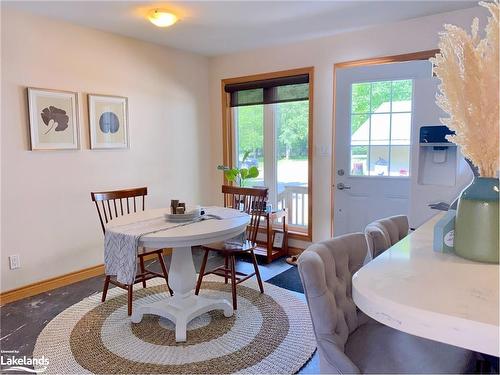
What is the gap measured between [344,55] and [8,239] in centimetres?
347

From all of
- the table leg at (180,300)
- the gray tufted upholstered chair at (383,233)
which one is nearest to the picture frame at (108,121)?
the table leg at (180,300)

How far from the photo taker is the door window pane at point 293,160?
4.07 meters

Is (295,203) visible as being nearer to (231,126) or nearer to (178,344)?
(231,126)

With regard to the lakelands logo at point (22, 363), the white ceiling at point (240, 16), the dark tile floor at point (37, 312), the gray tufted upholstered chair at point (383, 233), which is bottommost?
the lakelands logo at point (22, 363)

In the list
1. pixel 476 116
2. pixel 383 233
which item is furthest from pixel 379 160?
pixel 476 116

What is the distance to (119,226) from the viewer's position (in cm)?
233

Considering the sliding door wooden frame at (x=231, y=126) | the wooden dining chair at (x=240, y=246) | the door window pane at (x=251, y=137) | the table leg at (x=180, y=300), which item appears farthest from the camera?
the door window pane at (x=251, y=137)

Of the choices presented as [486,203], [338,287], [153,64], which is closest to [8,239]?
[153,64]

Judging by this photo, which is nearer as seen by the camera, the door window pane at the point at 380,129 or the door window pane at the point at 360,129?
the door window pane at the point at 380,129

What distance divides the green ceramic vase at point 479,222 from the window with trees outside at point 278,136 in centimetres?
290

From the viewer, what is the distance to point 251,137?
14.7 ft

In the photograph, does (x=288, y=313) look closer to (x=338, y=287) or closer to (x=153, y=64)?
(x=338, y=287)

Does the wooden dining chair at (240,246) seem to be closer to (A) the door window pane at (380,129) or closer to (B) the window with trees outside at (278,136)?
(B) the window with trees outside at (278,136)

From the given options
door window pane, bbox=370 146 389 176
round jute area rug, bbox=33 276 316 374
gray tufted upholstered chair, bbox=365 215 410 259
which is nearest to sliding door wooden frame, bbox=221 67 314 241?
door window pane, bbox=370 146 389 176
